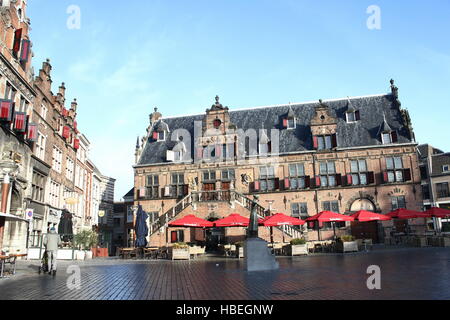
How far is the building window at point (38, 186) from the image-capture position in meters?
23.0

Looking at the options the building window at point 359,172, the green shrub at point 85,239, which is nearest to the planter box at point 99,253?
the green shrub at point 85,239

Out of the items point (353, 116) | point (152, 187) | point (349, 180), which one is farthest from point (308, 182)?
point (152, 187)

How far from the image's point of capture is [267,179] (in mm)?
30625

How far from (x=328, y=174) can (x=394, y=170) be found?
528 cm

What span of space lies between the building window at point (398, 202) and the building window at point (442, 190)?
796 inches

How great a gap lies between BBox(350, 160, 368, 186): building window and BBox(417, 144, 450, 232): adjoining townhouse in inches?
791

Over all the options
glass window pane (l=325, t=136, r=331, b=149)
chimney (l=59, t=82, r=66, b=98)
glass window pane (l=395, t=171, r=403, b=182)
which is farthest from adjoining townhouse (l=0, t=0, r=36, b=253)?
glass window pane (l=395, t=171, r=403, b=182)

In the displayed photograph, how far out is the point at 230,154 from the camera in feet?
104

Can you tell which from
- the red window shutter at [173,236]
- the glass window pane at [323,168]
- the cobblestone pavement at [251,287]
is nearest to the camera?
the cobblestone pavement at [251,287]

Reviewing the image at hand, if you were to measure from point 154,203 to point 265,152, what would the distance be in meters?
11.4

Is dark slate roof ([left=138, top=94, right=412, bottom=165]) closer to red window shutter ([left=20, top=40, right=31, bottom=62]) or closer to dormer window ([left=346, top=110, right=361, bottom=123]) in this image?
dormer window ([left=346, top=110, right=361, bottom=123])

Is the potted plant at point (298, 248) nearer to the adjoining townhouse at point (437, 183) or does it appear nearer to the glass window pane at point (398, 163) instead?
the glass window pane at point (398, 163)
